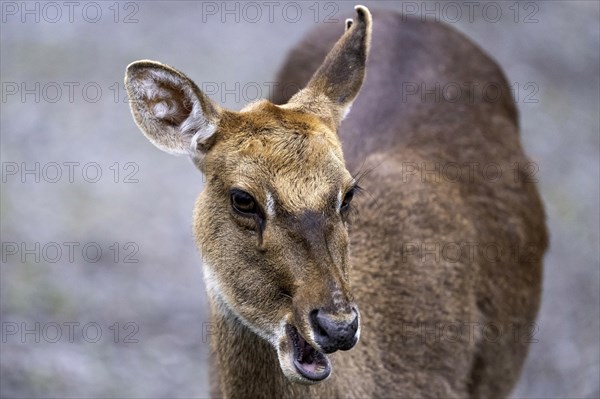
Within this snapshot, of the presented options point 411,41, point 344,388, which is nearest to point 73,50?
point 411,41

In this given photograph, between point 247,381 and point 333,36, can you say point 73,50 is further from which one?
point 247,381

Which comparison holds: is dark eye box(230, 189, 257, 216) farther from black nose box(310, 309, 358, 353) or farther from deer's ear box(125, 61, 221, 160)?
black nose box(310, 309, 358, 353)

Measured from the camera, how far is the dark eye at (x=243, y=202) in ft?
16.1

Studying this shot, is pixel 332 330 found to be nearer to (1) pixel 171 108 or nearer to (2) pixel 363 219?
(1) pixel 171 108

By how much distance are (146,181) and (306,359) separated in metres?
7.49

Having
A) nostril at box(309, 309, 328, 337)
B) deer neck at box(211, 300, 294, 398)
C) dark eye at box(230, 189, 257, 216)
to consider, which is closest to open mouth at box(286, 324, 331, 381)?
nostril at box(309, 309, 328, 337)

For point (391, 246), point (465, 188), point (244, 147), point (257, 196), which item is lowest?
point (257, 196)

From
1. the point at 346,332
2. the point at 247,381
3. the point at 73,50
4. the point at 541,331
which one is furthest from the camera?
the point at 73,50

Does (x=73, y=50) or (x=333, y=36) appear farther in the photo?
(x=73, y=50)

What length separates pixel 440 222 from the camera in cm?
→ 708

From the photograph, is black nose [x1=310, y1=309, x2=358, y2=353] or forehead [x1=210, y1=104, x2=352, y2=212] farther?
forehead [x1=210, y1=104, x2=352, y2=212]

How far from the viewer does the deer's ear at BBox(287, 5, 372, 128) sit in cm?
575

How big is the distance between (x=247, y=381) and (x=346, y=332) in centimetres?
108

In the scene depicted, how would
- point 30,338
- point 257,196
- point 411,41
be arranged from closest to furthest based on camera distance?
point 257,196 < point 411,41 < point 30,338
